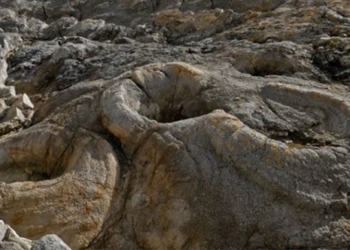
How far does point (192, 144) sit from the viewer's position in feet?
47.1

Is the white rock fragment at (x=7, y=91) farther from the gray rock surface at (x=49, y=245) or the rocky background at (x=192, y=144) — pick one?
the gray rock surface at (x=49, y=245)

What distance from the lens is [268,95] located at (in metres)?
16.2

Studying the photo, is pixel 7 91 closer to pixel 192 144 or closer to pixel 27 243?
pixel 192 144

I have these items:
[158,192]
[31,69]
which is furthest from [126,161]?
[31,69]

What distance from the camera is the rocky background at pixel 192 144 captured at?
13.0 m

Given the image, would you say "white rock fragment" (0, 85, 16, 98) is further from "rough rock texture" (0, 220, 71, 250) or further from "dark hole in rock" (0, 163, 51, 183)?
"rough rock texture" (0, 220, 71, 250)

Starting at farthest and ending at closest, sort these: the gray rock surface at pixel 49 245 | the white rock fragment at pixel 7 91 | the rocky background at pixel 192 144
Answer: the white rock fragment at pixel 7 91
the rocky background at pixel 192 144
the gray rock surface at pixel 49 245

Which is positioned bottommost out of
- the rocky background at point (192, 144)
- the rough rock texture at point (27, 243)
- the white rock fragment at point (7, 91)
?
the white rock fragment at point (7, 91)

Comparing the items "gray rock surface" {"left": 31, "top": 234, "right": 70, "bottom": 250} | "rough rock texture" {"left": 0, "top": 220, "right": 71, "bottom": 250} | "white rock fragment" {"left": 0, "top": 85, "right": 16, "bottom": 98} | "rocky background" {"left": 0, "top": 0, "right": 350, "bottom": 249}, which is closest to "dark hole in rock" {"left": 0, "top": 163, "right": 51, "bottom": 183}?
"rocky background" {"left": 0, "top": 0, "right": 350, "bottom": 249}

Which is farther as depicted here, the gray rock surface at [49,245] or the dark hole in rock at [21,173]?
the dark hole in rock at [21,173]

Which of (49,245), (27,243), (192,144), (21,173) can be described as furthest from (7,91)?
(49,245)

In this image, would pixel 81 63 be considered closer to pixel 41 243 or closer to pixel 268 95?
pixel 268 95

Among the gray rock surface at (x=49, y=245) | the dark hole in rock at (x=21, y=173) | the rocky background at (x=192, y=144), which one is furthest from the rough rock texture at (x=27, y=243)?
the dark hole in rock at (x=21, y=173)

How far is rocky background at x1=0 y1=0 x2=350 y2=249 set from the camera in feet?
42.5
